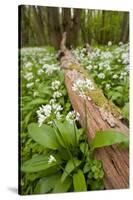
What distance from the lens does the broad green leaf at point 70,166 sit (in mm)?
2117

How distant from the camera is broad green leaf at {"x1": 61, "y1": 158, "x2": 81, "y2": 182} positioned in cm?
212

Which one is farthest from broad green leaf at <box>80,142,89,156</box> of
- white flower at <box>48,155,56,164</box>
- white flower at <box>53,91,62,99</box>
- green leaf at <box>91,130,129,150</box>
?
white flower at <box>53,91,62,99</box>

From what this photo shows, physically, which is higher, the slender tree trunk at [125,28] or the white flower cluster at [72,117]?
the slender tree trunk at [125,28]

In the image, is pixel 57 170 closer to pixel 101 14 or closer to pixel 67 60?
pixel 67 60

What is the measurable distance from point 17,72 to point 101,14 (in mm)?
495

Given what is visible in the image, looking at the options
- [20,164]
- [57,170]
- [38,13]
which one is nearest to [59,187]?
[57,170]

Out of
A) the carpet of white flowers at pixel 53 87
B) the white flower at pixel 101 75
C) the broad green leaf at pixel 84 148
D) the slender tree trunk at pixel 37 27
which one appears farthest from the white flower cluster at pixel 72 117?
the slender tree trunk at pixel 37 27

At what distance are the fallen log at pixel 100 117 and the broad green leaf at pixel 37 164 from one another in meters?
0.23

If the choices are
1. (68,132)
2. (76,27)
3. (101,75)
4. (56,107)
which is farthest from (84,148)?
(76,27)

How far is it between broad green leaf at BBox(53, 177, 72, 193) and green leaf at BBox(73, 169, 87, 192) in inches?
1.0

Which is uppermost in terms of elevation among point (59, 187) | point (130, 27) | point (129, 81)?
point (130, 27)

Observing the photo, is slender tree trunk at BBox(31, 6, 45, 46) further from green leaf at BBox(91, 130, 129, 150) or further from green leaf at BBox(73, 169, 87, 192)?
green leaf at BBox(73, 169, 87, 192)

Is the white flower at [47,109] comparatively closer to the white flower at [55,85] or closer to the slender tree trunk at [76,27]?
the white flower at [55,85]

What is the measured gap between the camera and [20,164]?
6.80 feet
